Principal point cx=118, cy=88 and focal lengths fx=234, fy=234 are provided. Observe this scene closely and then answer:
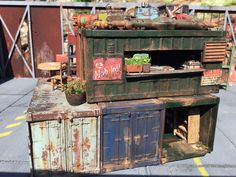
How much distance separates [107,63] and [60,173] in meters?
3.06

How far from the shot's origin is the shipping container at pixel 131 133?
604cm

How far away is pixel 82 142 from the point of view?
19.5ft

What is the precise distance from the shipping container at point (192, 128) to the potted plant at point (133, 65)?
112 centimetres

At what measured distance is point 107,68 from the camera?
236 inches

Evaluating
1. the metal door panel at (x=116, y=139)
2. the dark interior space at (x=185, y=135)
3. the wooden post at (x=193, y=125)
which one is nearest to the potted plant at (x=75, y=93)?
the metal door panel at (x=116, y=139)

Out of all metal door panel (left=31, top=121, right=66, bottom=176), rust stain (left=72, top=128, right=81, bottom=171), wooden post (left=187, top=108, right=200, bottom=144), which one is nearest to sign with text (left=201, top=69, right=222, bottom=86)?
wooden post (left=187, top=108, right=200, bottom=144)

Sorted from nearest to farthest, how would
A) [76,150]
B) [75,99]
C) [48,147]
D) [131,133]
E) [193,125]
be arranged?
1. [48,147]
2. [76,150]
3. [75,99]
4. [131,133]
5. [193,125]

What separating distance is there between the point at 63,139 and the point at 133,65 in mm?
2596

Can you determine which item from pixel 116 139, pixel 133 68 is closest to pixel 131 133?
pixel 116 139

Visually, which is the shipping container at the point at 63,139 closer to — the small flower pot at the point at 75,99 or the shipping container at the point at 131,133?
the small flower pot at the point at 75,99

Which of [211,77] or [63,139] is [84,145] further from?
[211,77]

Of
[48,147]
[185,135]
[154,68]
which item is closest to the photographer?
[48,147]

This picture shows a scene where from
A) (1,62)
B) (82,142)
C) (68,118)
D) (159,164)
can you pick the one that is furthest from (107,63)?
(1,62)

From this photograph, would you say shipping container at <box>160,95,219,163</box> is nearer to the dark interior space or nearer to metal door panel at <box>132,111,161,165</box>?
the dark interior space
